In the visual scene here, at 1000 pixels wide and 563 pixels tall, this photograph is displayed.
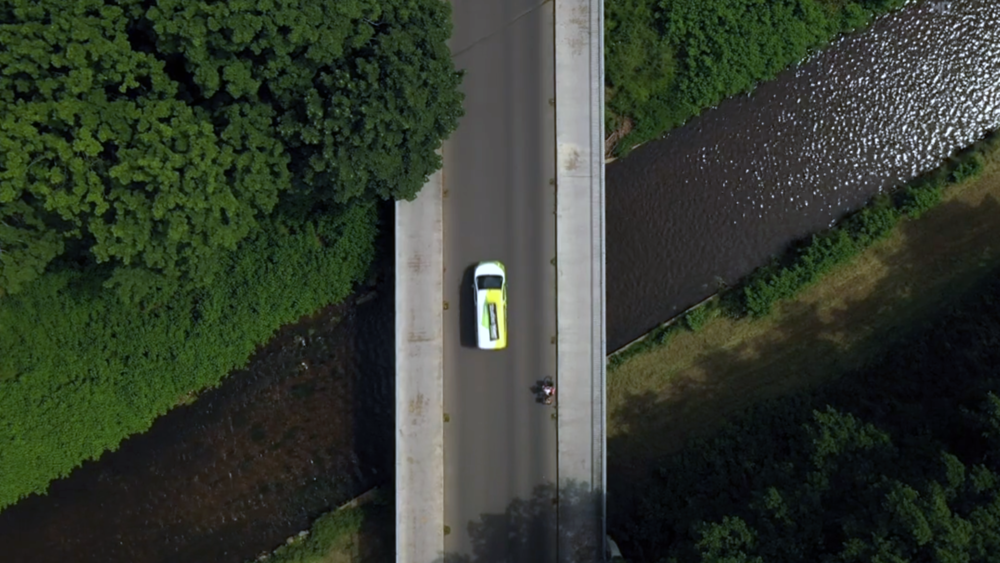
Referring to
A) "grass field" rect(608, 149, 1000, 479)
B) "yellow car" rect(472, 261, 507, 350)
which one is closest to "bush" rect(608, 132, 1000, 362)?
"grass field" rect(608, 149, 1000, 479)

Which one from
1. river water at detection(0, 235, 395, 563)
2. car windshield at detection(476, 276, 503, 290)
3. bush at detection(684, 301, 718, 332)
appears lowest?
river water at detection(0, 235, 395, 563)

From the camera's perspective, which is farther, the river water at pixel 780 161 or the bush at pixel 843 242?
the river water at pixel 780 161

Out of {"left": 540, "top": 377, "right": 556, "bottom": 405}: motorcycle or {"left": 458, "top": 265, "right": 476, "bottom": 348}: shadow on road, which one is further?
{"left": 458, "top": 265, "right": 476, "bottom": 348}: shadow on road

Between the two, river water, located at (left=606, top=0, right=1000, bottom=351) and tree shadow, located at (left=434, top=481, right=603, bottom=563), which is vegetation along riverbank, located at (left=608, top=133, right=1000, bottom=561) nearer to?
river water, located at (left=606, top=0, right=1000, bottom=351)

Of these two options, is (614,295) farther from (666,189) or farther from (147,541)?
(147,541)

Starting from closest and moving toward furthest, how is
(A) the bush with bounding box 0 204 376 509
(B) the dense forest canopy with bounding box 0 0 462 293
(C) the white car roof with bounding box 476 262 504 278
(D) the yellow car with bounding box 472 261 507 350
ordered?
(B) the dense forest canopy with bounding box 0 0 462 293
(D) the yellow car with bounding box 472 261 507 350
(C) the white car roof with bounding box 476 262 504 278
(A) the bush with bounding box 0 204 376 509

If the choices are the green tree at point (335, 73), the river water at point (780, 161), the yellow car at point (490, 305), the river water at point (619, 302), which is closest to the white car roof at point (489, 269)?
the yellow car at point (490, 305)

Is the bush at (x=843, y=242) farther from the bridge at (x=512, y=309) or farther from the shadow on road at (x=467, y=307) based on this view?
the shadow on road at (x=467, y=307)
